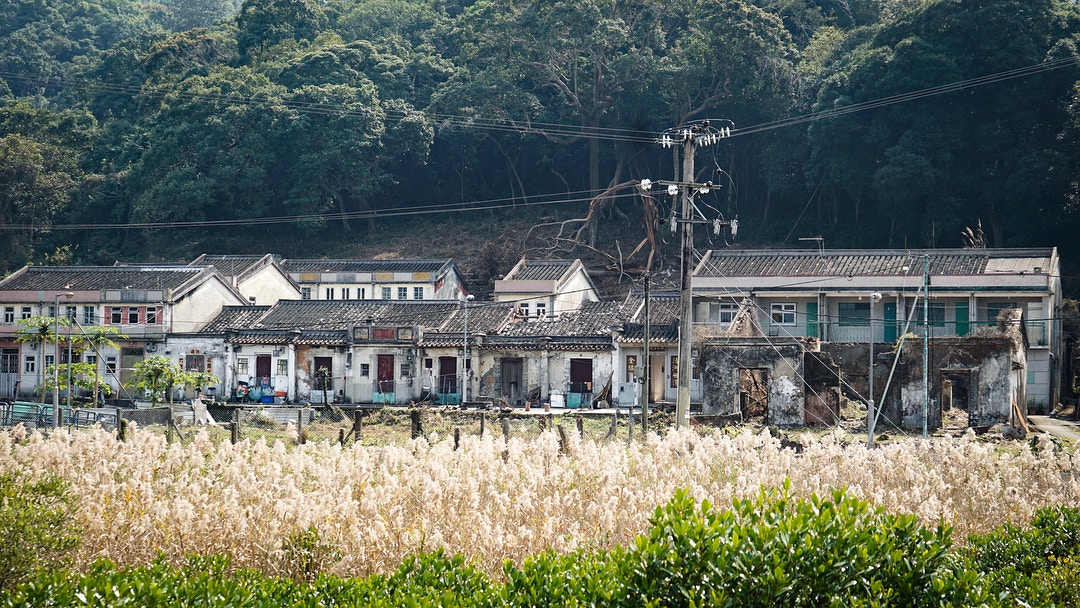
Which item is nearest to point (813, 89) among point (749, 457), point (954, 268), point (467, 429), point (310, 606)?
point (954, 268)

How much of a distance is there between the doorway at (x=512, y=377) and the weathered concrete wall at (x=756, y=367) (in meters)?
8.81

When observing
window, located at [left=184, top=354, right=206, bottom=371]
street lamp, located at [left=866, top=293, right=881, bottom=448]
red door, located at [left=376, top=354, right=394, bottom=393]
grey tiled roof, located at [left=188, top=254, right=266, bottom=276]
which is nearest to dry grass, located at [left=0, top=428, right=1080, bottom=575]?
street lamp, located at [left=866, top=293, right=881, bottom=448]

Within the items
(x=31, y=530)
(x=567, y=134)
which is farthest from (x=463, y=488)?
(x=567, y=134)

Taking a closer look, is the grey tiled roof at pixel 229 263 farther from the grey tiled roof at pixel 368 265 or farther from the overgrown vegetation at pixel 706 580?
the overgrown vegetation at pixel 706 580

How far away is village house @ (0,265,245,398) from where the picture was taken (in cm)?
4325

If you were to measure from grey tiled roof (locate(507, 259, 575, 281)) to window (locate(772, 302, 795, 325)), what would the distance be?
9014mm

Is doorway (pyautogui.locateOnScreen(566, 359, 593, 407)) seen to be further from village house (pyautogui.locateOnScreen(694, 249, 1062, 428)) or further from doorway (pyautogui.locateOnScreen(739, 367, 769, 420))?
doorway (pyautogui.locateOnScreen(739, 367, 769, 420))

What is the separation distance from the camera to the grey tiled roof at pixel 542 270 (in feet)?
148

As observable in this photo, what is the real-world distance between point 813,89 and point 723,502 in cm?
4272

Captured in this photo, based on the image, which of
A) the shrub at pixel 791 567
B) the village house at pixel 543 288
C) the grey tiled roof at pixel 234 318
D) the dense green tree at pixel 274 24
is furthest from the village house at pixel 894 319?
the dense green tree at pixel 274 24

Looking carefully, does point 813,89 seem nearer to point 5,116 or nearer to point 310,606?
point 5,116

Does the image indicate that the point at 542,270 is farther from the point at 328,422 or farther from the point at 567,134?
the point at 328,422

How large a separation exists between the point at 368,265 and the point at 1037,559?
4191cm

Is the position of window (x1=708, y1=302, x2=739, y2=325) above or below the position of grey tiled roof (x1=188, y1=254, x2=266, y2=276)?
below
